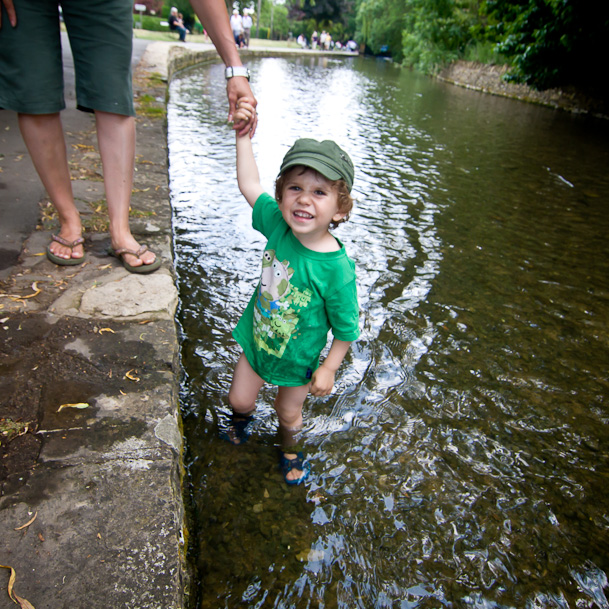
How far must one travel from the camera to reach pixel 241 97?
6.05 ft

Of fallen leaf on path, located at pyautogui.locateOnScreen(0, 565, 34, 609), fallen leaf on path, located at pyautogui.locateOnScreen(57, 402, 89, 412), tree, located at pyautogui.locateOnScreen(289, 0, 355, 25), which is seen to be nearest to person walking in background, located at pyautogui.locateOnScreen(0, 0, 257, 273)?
fallen leaf on path, located at pyautogui.locateOnScreen(57, 402, 89, 412)

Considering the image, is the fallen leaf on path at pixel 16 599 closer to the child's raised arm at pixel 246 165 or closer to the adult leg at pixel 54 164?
the child's raised arm at pixel 246 165

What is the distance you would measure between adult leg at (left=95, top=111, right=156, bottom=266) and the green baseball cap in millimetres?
1172

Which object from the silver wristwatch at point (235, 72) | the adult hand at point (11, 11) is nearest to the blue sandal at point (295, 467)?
the silver wristwatch at point (235, 72)

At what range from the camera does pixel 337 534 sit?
164 cm

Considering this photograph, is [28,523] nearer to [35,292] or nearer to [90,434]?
[90,434]

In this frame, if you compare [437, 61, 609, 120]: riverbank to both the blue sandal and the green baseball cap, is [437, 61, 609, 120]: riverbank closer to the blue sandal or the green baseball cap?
the green baseball cap

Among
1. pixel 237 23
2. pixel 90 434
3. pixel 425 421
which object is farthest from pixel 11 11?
pixel 237 23

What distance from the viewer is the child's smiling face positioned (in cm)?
151

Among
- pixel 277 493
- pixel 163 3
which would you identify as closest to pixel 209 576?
pixel 277 493

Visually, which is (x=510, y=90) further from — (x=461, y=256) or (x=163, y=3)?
(x=163, y=3)

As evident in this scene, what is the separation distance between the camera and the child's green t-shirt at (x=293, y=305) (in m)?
1.61

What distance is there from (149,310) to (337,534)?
3.84 ft

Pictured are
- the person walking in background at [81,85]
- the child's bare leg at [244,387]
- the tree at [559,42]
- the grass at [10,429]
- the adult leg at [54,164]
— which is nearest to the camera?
the grass at [10,429]
